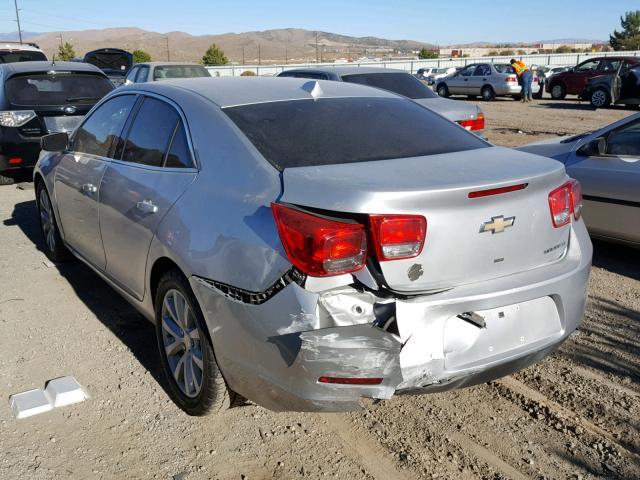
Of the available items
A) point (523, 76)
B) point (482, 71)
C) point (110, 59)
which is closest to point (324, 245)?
point (110, 59)

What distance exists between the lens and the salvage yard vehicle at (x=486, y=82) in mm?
24772

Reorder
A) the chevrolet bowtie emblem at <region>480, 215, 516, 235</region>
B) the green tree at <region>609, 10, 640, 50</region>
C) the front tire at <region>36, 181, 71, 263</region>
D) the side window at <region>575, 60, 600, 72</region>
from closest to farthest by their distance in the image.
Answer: the chevrolet bowtie emblem at <region>480, 215, 516, 235</region> → the front tire at <region>36, 181, 71, 263</region> → the side window at <region>575, 60, 600, 72</region> → the green tree at <region>609, 10, 640, 50</region>

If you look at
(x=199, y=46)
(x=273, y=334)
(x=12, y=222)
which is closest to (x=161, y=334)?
(x=273, y=334)

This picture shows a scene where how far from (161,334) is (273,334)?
3.83ft

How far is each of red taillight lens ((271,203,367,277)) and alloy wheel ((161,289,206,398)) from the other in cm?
82

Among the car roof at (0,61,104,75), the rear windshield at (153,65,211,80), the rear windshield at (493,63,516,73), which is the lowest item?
the rear windshield at (493,63,516,73)

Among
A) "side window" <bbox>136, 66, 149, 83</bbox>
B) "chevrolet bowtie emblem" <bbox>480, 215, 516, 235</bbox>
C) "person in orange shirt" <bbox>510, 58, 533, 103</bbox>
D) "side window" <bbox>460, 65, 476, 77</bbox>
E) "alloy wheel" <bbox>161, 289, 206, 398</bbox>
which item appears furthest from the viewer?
Answer: "side window" <bbox>460, 65, 476, 77</bbox>

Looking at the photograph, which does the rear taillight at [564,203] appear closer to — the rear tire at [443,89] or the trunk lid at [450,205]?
the trunk lid at [450,205]

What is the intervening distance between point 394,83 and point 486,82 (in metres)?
16.9

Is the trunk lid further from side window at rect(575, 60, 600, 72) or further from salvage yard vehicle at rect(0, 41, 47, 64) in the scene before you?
side window at rect(575, 60, 600, 72)

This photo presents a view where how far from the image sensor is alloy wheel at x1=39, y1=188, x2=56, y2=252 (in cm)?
554

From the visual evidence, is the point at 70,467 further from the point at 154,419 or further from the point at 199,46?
the point at 199,46

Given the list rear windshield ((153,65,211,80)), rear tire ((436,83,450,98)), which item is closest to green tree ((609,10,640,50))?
rear tire ((436,83,450,98))

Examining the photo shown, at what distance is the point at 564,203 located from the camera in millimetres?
2984
